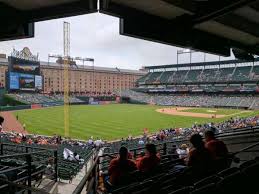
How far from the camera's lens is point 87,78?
476ft

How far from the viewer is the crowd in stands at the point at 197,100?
7178 cm

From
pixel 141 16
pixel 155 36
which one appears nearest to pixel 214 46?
pixel 155 36

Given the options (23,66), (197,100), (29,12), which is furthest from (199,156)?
(197,100)

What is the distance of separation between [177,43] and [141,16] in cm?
121

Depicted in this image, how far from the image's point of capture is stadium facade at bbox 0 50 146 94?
440ft

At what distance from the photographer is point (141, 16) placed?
5.68 m

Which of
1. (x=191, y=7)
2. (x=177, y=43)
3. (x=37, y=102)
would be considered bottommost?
(x=37, y=102)

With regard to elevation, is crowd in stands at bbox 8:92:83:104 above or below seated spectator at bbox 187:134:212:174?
below

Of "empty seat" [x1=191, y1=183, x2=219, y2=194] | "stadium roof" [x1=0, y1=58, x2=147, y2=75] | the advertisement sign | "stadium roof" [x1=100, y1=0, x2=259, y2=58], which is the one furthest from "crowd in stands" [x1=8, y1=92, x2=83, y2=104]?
"empty seat" [x1=191, y1=183, x2=219, y2=194]

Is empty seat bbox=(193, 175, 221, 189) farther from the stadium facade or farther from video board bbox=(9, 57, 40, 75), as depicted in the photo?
the stadium facade

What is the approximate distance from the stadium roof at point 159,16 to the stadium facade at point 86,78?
12394 cm

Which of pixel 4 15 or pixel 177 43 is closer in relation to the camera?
pixel 4 15

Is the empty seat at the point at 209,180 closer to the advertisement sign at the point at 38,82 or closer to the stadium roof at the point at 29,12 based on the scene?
the stadium roof at the point at 29,12

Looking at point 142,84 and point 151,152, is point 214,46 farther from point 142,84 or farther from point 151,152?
point 142,84
